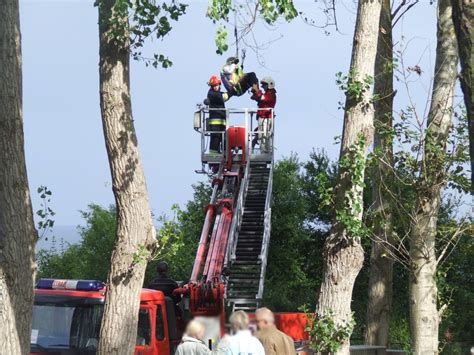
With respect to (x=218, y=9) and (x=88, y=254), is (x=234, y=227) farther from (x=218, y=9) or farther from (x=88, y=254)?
(x=88, y=254)

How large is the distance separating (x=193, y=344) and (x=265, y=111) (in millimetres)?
10973

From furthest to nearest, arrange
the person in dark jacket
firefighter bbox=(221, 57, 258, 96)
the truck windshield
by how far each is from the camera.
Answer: firefighter bbox=(221, 57, 258, 96)
the person in dark jacket
the truck windshield

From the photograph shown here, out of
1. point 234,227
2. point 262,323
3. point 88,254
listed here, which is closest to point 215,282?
point 234,227

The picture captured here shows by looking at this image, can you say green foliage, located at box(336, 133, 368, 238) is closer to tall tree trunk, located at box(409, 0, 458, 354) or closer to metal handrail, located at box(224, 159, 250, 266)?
tall tree trunk, located at box(409, 0, 458, 354)

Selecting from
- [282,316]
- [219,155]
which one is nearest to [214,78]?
[219,155]

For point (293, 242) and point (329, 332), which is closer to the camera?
point (329, 332)

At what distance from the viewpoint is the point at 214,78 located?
69.6 ft

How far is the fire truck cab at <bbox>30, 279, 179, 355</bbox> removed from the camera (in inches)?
565

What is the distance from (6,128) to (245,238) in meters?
8.81

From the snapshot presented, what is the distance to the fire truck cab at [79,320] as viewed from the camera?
47.1 feet

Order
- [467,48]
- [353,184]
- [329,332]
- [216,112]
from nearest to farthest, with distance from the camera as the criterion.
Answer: [467,48] → [329,332] → [353,184] → [216,112]

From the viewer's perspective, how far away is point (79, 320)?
47.8ft

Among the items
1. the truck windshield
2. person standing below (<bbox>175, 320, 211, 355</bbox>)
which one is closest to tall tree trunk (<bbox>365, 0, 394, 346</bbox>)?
the truck windshield

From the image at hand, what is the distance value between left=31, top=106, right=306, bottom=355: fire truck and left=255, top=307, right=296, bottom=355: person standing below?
10.9ft
